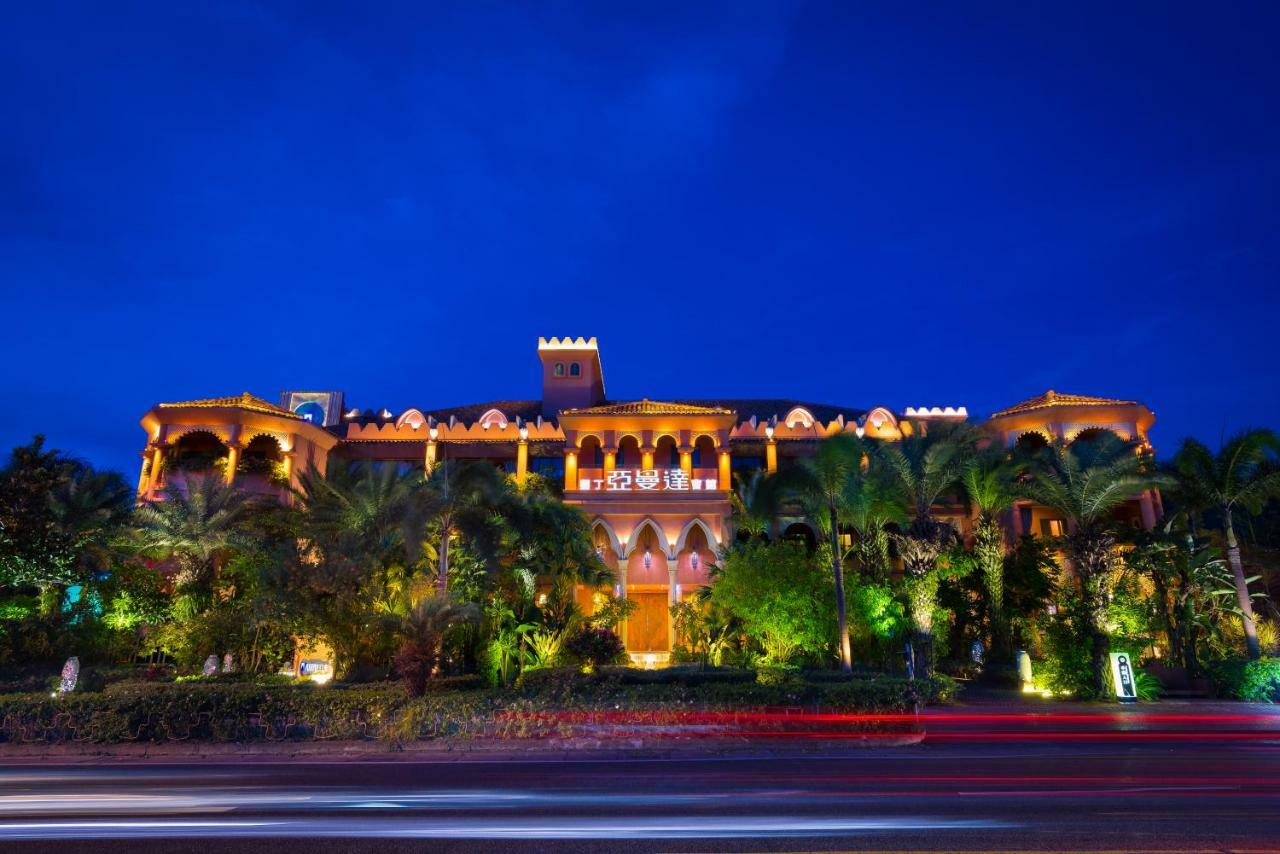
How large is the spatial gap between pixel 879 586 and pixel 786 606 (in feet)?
9.21

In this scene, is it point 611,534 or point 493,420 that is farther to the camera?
point 493,420

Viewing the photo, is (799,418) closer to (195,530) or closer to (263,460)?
(263,460)

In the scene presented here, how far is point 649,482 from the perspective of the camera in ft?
88.3

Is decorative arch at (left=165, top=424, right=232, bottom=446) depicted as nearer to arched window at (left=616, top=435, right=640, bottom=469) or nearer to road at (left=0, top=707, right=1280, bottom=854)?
arched window at (left=616, top=435, right=640, bottom=469)

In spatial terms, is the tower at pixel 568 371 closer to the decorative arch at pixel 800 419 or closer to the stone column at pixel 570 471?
the stone column at pixel 570 471

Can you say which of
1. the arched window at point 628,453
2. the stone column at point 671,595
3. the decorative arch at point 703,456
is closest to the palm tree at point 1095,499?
the stone column at point 671,595

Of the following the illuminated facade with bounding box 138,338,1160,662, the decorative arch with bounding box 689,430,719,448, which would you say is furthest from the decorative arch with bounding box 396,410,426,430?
the decorative arch with bounding box 689,430,719,448

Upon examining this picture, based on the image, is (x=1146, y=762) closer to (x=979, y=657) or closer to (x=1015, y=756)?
(x=1015, y=756)

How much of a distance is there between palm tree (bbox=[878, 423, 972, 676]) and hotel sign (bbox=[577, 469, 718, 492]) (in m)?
7.12

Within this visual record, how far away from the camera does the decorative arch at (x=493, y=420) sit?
101 feet

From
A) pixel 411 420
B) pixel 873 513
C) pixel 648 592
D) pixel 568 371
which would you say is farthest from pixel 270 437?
pixel 873 513

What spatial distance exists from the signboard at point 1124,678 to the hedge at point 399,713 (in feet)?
25.4

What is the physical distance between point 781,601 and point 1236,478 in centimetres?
1246

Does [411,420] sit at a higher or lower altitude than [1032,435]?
higher
